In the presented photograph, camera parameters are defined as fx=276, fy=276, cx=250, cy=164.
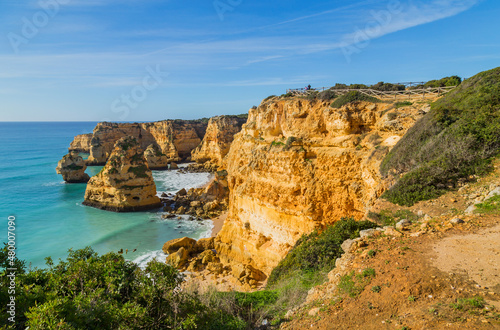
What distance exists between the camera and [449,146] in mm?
10242

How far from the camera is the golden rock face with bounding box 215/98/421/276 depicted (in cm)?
1404

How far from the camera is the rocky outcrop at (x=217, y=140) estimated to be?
56219 mm

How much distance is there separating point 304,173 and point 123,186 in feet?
83.4

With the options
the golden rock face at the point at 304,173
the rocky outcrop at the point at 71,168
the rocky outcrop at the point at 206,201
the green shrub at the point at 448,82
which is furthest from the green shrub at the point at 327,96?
the rocky outcrop at the point at 71,168

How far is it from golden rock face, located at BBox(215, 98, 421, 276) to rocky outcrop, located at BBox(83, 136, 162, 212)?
1728 cm

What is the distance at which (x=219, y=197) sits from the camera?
32.1m

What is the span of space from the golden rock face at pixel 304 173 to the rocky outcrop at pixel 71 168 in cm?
3840

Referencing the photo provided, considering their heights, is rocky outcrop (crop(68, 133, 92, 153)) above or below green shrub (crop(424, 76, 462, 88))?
below

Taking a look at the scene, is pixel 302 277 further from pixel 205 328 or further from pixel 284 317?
pixel 205 328

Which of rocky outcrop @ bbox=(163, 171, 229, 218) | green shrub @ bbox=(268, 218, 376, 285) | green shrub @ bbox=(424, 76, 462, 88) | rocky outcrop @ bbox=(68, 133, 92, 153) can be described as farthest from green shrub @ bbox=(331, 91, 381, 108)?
rocky outcrop @ bbox=(68, 133, 92, 153)

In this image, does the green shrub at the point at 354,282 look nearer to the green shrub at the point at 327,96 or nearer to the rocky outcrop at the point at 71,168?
the green shrub at the point at 327,96

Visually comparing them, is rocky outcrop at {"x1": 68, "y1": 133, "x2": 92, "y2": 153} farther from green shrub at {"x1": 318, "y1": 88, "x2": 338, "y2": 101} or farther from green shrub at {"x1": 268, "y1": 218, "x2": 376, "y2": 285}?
green shrub at {"x1": 268, "y1": 218, "x2": 376, "y2": 285}

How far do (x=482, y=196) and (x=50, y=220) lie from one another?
117ft

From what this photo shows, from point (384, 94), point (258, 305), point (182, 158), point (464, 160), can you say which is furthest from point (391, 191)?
point (182, 158)
